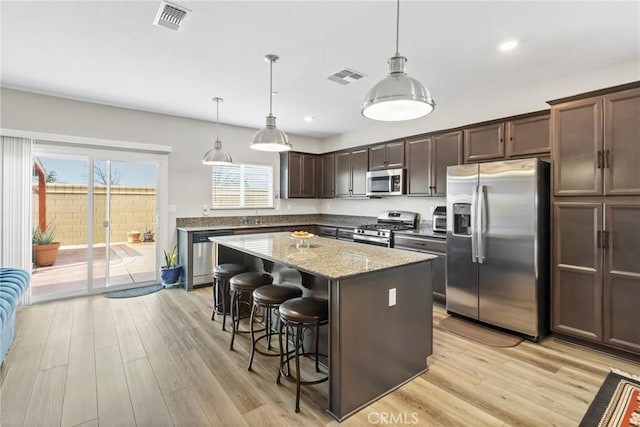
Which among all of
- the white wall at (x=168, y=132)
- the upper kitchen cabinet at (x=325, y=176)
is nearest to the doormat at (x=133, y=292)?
the white wall at (x=168, y=132)

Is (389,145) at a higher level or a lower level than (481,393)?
higher

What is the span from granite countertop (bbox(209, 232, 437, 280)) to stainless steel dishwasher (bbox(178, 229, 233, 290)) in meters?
1.69

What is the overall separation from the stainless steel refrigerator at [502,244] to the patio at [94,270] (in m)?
4.63

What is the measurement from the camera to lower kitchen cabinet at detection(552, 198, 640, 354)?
273 cm

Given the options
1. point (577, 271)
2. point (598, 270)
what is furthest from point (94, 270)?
point (598, 270)

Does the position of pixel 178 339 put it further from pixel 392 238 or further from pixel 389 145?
pixel 389 145

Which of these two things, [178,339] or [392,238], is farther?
[392,238]

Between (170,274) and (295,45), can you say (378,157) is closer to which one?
(295,45)

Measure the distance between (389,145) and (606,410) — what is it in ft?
13.3

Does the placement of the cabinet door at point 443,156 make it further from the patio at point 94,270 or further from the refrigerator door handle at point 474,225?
the patio at point 94,270

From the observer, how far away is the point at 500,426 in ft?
6.36

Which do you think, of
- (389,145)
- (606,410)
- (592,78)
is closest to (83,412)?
(606,410)

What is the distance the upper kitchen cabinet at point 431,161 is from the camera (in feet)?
14.1

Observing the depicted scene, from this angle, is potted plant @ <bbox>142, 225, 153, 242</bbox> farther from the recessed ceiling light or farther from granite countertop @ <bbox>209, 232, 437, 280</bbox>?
the recessed ceiling light
